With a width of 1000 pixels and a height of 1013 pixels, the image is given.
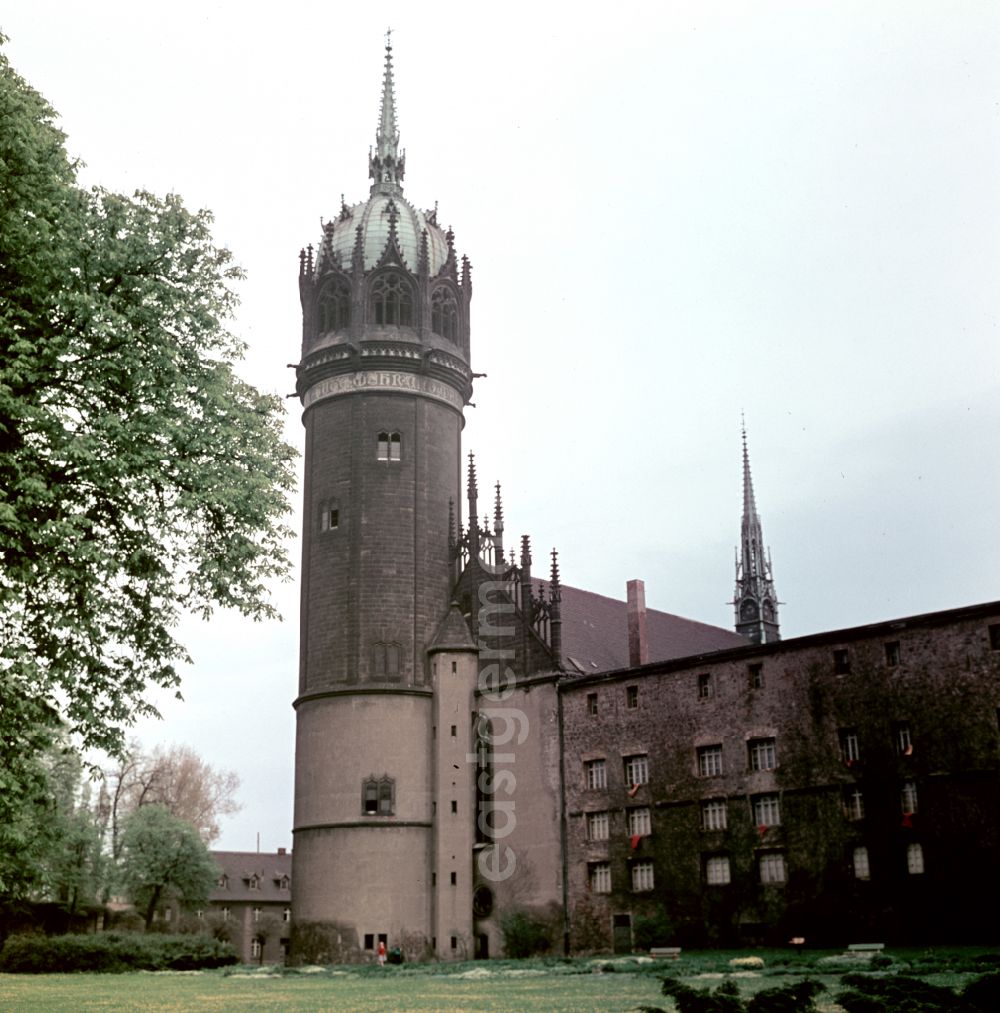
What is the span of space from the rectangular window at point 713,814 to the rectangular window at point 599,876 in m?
4.76

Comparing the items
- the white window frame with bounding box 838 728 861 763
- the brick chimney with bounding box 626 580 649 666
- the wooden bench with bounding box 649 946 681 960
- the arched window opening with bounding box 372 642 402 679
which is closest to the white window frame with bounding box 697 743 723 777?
the white window frame with bounding box 838 728 861 763

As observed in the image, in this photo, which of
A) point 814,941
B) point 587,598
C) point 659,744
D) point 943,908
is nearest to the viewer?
point 943,908

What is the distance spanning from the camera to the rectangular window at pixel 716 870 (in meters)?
46.7

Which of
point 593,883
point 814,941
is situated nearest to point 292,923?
point 593,883

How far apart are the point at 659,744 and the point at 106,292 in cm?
3181

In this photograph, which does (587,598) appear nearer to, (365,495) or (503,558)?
(503,558)

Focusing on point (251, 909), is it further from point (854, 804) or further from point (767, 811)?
point (854, 804)

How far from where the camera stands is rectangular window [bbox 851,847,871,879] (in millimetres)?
42812

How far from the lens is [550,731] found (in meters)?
53.3

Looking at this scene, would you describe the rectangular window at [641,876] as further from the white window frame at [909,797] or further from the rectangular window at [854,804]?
the white window frame at [909,797]

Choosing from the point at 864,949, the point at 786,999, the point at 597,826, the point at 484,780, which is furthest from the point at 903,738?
the point at 786,999

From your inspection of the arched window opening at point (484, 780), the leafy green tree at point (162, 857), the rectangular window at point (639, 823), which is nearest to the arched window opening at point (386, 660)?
the arched window opening at point (484, 780)

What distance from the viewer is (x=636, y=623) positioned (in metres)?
56.9

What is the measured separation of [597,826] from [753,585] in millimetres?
42775
